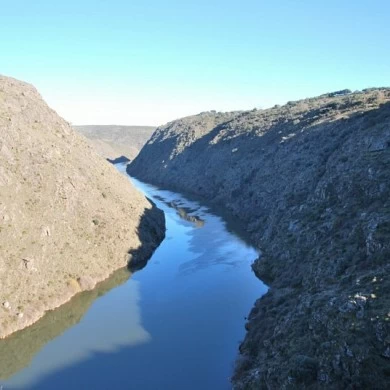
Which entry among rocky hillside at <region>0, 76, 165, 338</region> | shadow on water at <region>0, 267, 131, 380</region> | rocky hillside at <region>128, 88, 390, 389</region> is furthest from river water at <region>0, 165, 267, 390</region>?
rocky hillside at <region>128, 88, 390, 389</region>

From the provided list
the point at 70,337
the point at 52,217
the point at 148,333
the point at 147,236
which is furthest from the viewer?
the point at 147,236

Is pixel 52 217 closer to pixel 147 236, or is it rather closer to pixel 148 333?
pixel 147 236

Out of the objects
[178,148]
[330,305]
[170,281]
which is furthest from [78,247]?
[178,148]

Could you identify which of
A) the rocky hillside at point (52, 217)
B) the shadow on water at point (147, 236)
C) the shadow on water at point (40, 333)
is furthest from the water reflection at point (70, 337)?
the shadow on water at point (147, 236)

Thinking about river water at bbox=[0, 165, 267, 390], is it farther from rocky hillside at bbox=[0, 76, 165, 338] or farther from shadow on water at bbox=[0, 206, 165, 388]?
rocky hillside at bbox=[0, 76, 165, 338]

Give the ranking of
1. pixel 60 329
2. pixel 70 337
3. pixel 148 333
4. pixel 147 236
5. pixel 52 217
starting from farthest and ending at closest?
pixel 147 236
pixel 52 217
pixel 60 329
pixel 70 337
pixel 148 333

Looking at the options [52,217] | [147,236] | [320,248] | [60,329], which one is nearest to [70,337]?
[60,329]

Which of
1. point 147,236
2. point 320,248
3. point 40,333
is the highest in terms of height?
point 320,248
